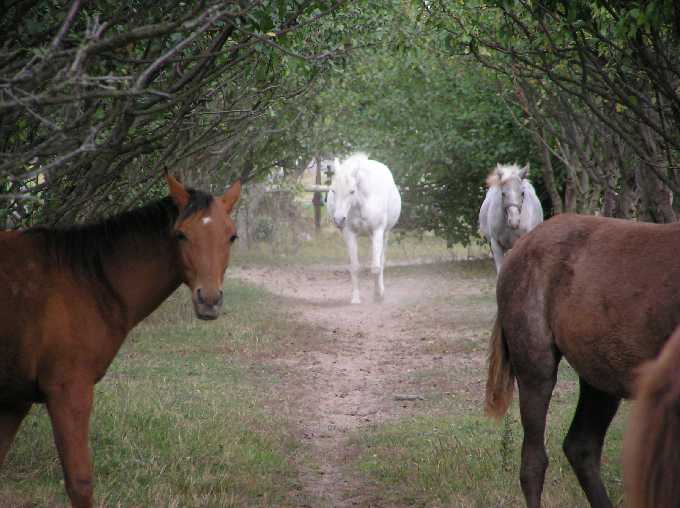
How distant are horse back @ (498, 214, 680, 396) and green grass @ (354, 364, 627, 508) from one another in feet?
3.37

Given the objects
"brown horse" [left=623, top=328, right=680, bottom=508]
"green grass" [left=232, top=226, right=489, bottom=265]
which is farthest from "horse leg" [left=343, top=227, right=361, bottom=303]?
"brown horse" [left=623, top=328, right=680, bottom=508]

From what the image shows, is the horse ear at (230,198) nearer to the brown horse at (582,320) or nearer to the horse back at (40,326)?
the horse back at (40,326)

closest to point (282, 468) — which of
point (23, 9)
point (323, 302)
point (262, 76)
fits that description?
point (262, 76)

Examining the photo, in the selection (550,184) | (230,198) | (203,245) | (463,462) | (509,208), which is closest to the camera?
(203,245)

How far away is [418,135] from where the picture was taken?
20.8 meters

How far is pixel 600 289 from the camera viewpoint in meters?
4.51

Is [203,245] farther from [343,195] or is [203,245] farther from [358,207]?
[358,207]

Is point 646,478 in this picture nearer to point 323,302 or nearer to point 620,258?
point 620,258

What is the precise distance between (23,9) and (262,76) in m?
2.40

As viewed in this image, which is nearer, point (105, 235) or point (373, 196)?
point (105, 235)

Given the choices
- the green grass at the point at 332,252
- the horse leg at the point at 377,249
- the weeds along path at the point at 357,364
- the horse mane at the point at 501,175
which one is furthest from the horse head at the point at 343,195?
the green grass at the point at 332,252

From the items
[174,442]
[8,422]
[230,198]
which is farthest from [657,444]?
[174,442]

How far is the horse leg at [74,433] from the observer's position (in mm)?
4086

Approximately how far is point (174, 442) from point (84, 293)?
204 cm
